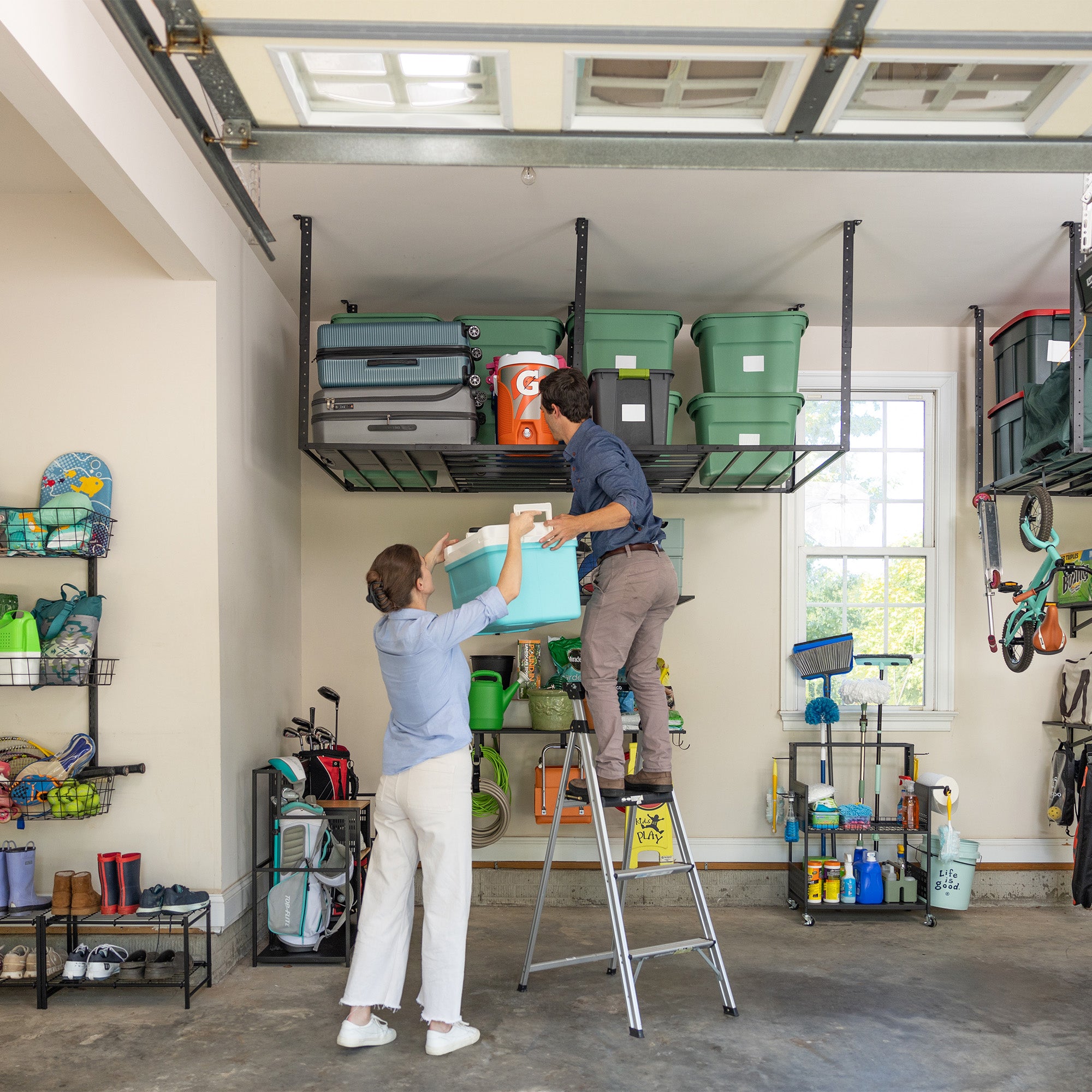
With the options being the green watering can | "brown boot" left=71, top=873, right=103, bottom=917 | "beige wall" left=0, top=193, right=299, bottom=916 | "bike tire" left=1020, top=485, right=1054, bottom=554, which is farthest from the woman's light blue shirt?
"bike tire" left=1020, top=485, right=1054, bottom=554

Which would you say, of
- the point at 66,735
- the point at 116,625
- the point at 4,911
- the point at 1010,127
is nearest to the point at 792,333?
the point at 1010,127

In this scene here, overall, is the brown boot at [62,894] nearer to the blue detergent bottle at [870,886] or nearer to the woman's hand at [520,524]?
the woman's hand at [520,524]

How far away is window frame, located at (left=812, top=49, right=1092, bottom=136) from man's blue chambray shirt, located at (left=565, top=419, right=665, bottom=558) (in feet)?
5.43

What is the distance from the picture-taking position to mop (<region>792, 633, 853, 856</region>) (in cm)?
536

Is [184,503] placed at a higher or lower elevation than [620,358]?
lower

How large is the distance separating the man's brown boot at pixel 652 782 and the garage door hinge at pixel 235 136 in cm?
263

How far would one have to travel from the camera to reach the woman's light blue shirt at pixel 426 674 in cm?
324

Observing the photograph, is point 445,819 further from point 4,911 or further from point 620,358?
point 620,358

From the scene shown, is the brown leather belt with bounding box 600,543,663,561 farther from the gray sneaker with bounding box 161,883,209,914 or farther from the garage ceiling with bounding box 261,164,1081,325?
the gray sneaker with bounding box 161,883,209,914

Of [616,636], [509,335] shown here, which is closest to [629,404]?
[509,335]

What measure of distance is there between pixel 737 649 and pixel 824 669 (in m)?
0.52

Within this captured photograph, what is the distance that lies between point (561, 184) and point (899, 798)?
395cm

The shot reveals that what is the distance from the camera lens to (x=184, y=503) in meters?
4.09

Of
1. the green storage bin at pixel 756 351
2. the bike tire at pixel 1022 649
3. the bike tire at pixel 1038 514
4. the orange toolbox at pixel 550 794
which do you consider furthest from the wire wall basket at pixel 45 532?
Answer: the bike tire at pixel 1022 649
